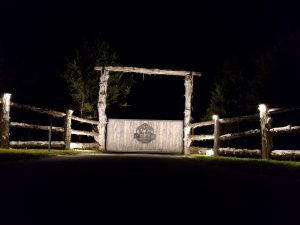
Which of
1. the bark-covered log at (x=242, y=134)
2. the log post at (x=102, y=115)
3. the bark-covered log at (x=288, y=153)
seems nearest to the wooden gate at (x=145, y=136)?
the log post at (x=102, y=115)

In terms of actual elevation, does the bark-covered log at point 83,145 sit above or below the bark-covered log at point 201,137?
below

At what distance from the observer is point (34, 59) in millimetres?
29641

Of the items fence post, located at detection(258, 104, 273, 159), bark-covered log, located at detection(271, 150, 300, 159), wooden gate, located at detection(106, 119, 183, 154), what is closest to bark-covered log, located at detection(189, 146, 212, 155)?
wooden gate, located at detection(106, 119, 183, 154)

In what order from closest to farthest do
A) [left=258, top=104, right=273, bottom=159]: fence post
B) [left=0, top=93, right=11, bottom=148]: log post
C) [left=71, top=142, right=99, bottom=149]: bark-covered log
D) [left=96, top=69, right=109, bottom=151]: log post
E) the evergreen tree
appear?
[left=258, top=104, right=273, bottom=159]: fence post, [left=0, top=93, right=11, bottom=148]: log post, [left=71, top=142, right=99, bottom=149]: bark-covered log, [left=96, top=69, right=109, bottom=151]: log post, the evergreen tree

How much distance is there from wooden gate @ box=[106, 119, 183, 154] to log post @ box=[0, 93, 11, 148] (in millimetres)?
6780

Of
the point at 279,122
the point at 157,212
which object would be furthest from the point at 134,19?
the point at 157,212

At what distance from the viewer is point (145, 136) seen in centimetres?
1891

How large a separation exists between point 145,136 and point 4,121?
24.8ft

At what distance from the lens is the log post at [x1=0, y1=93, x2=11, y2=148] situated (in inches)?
482

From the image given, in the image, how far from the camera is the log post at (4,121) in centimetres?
1223

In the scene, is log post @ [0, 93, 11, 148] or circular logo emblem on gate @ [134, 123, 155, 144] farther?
circular logo emblem on gate @ [134, 123, 155, 144]

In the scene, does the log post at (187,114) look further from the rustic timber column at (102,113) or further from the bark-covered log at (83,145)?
the bark-covered log at (83,145)

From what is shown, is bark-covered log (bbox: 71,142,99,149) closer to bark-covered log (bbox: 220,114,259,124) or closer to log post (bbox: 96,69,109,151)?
log post (bbox: 96,69,109,151)

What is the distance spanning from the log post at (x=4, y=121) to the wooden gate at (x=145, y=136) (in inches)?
267
